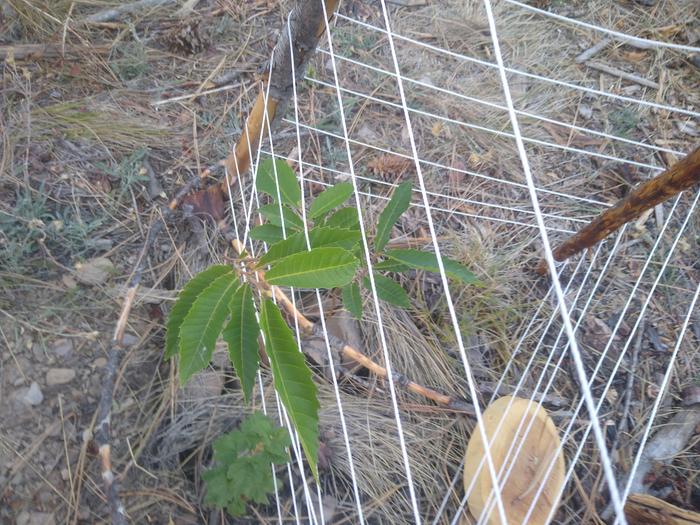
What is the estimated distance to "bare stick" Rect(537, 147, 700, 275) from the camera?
980 millimetres

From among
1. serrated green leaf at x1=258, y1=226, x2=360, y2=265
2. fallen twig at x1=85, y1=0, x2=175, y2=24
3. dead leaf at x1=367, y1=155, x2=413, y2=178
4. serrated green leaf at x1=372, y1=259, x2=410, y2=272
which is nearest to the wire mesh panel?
dead leaf at x1=367, y1=155, x2=413, y2=178

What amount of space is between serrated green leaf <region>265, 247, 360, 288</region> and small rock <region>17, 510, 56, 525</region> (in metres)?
0.80

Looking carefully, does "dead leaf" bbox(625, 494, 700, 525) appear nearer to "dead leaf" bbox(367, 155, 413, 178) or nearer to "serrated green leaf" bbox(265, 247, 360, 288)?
"serrated green leaf" bbox(265, 247, 360, 288)

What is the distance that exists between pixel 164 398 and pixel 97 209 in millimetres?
574

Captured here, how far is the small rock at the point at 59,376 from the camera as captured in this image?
47.9 inches

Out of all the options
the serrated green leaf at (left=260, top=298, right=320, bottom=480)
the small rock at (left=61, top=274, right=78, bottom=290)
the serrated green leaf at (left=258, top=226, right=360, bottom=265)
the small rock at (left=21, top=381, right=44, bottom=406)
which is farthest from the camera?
the small rock at (left=61, top=274, right=78, bottom=290)

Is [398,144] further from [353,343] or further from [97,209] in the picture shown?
[97,209]

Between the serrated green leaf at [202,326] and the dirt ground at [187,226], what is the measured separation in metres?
0.37

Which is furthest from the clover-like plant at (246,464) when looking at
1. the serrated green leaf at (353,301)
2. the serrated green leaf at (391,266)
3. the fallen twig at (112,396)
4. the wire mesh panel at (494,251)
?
the serrated green leaf at (391,266)

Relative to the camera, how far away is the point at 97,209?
4.74ft

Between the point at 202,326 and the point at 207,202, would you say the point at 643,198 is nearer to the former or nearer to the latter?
the point at 202,326

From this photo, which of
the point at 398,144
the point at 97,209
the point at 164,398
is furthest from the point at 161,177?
the point at 398,144

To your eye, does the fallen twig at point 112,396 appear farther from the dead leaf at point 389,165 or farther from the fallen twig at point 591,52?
the fallen twig at point 591,52

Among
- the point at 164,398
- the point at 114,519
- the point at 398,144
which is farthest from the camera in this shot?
the point at 398,144
